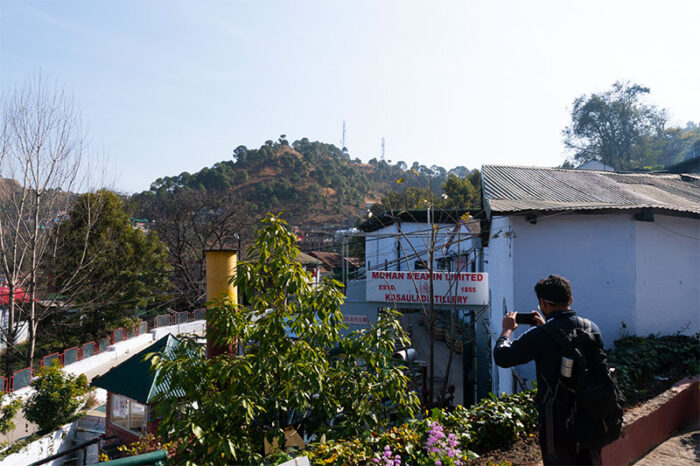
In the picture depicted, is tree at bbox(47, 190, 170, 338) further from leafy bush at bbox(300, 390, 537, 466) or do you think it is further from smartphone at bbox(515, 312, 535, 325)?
smartphone at bbox(515, 312, 535, 325)

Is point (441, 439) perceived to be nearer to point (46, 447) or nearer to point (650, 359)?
point (650, 359)

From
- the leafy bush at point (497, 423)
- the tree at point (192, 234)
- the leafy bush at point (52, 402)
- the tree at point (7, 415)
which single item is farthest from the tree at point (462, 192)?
the leafy bush at point (497, 423)

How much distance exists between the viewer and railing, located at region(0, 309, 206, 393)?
15078mm

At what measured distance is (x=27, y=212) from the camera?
A: 17.0 m

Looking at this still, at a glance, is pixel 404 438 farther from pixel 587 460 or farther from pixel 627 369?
pixel 627 369

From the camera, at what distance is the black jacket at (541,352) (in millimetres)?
2648

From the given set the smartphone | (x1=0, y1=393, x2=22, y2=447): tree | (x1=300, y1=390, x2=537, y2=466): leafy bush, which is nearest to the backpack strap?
the smartphone

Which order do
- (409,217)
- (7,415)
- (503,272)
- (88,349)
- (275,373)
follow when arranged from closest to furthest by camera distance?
1. (275,373)
2. (503,272)
3. (7,415)
4. (88,349)
5. (409,217)

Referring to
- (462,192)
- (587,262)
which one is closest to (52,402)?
(587,262)

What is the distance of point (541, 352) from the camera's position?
268 cm

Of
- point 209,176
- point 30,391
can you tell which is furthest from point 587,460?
point 209,176

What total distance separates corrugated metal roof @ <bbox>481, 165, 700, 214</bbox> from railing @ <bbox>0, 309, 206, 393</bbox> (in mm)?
11225

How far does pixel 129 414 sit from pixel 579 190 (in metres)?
13.2

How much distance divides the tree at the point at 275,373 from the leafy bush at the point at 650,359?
398 cm
